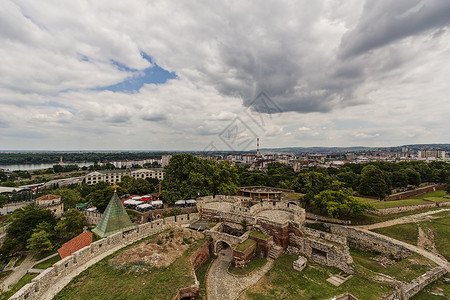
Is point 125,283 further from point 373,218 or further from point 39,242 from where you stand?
point 373,218

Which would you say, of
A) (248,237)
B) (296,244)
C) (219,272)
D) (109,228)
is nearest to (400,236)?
(296,244)

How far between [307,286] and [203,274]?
821 centimetres

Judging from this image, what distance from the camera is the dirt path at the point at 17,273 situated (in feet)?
67.4

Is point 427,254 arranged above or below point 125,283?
below

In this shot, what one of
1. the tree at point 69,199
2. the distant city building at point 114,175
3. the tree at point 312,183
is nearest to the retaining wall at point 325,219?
the tree at point 312,183

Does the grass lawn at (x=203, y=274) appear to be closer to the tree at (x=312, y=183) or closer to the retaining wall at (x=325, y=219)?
the retaining wall at (x=325, y=219)

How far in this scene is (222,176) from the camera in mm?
34656

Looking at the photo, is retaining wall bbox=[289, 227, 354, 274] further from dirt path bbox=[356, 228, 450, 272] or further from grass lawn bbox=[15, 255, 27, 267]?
grass lawn bbox=[15, 255, 27, 267]

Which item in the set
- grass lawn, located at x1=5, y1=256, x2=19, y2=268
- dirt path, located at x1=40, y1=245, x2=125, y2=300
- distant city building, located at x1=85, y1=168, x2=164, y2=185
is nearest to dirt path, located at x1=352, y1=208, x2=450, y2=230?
dirt path, located at x1=40, y1=245, x2=125, y2=300

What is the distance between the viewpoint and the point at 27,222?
27.6 metres

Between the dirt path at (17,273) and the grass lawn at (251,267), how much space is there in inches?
891

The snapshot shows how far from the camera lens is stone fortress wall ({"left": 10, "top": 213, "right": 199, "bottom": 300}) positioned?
10.0 meters

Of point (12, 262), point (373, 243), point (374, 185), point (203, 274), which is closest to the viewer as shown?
point (203, 274)

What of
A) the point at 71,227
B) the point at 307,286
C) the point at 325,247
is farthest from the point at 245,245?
the point at 71,227
